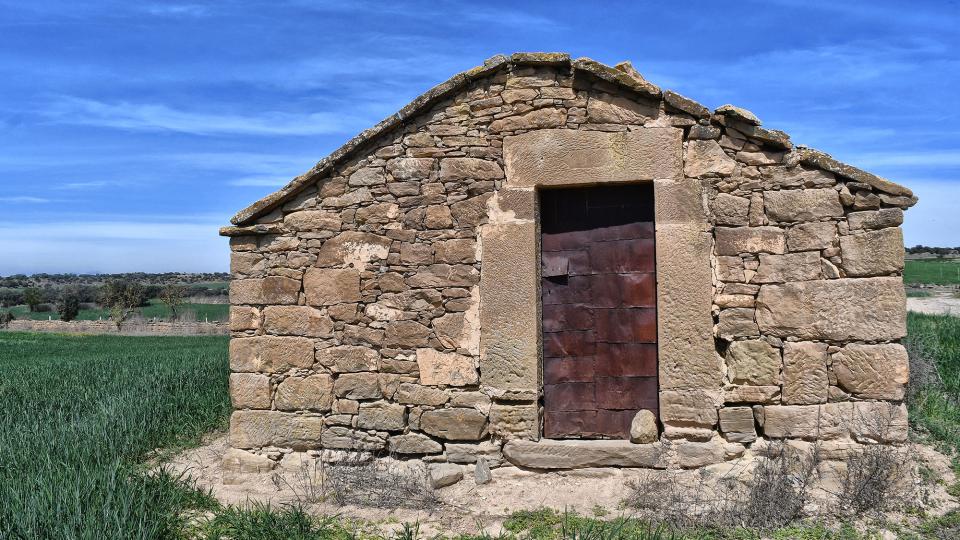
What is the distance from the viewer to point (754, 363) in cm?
536

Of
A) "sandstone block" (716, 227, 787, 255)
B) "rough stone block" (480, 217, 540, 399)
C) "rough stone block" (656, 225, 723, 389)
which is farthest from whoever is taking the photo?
"rough stone block" (480, 217, 540, 399)

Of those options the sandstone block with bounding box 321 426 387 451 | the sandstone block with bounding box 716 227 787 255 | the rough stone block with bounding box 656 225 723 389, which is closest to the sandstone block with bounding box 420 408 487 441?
the sandstone block with bounding box 321 426 387 451

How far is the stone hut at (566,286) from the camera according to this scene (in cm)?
524

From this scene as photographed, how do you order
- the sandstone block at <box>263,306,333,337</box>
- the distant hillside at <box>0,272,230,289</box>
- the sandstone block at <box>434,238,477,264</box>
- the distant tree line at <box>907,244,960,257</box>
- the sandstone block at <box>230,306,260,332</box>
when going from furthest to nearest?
the distant hillside at <box>0,272,230,289</box>
the distant tree line at <box>907,244,960,257</box>
the sandstone block at <box>230,306,260,332</box>
the sandstone block at <box>263,306,333,337</box>
the sandstone block at <box>434,238,477,264</box>

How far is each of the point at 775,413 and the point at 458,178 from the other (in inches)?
124

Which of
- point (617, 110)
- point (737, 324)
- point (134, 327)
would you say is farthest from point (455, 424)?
point (134, 327)

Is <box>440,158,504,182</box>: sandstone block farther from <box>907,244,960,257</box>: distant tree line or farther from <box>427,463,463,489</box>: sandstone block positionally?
<box>907,244,960,257</box>: distant tree line

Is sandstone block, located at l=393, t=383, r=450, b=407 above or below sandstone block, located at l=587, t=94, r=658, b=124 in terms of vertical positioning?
below

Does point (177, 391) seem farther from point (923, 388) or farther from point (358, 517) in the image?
point (923, 388)

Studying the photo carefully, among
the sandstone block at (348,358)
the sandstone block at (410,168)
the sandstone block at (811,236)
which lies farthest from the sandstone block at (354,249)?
the sandstone block at (811,236)

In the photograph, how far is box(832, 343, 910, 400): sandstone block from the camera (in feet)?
16.8

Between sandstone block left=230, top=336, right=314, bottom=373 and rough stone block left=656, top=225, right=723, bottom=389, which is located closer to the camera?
rough stone block left=656, top=225, right=723, bottom=389

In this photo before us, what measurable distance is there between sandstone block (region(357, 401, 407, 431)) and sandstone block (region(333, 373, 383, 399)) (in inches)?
3.4

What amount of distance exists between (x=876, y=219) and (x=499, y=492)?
357cm
